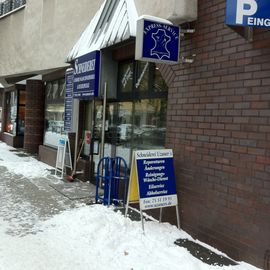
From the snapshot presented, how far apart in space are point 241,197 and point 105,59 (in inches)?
190

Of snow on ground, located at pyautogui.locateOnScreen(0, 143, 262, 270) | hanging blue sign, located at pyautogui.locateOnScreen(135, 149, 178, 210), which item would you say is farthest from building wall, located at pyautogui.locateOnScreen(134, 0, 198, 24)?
snow on ground, located at pyautogui.locateOnScreen(0, 143, 262, 270)

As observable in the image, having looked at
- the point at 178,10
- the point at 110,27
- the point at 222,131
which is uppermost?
the point at 110,27

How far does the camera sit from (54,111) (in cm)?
1423

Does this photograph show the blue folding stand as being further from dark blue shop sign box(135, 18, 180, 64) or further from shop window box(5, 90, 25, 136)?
shop window box(5, 90, 25, 136)

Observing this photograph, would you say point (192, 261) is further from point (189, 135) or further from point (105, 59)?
point (105, 59)

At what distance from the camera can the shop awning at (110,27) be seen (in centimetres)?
690

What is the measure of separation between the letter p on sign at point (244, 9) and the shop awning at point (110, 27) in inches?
102

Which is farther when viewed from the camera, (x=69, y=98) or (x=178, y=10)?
(x=69, y=98)

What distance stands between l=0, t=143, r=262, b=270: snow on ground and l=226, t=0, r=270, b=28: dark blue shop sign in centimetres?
271

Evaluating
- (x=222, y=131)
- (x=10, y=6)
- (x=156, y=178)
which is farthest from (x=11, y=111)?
(x=222, y=131)

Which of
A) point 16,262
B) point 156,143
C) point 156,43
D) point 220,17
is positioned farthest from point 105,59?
point 16,262

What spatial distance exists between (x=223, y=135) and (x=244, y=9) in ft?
5.40

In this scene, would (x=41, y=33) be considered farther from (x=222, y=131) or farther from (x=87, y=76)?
(x=222, y=131)

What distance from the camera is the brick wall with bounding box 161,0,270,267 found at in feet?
15.3
